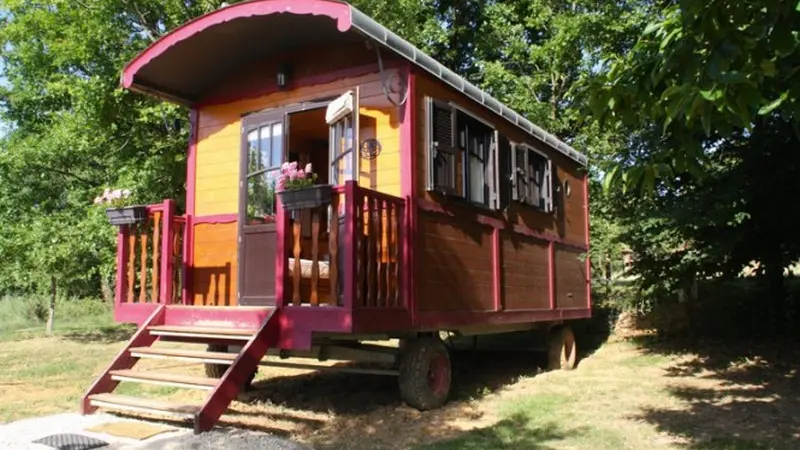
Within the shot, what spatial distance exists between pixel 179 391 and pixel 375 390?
6.93 ft

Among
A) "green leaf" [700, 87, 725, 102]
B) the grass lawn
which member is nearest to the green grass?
the grass lawn

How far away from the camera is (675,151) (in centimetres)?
338

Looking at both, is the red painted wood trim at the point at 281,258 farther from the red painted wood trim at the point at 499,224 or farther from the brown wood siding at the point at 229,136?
the red painted wood trim at the point at 499,224

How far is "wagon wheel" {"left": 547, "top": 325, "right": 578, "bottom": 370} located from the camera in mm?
8844

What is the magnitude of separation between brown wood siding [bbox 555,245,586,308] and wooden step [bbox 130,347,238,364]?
5201 mm

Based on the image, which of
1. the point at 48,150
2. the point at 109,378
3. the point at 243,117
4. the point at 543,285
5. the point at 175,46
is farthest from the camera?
the point at 48,150

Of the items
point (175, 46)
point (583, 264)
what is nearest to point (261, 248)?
point (175, 46)

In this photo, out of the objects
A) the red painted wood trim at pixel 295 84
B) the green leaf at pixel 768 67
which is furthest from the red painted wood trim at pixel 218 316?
the green leaf at pixel 768 67

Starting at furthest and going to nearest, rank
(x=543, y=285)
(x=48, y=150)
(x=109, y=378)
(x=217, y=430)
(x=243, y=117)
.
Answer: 1. (x=48, y=150)
2. (x=543, y=285)
3. (x=243, y=117)
4. (x=109, y=378)
5. (x=217, y=430)

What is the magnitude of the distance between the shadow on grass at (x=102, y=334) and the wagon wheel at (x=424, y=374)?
352 inches

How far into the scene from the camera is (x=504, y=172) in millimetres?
7254

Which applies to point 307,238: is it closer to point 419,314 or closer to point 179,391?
point 419,314

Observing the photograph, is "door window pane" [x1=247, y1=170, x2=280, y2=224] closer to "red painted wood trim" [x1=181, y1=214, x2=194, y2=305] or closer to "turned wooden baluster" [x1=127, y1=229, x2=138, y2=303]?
"red painted wood trim" [x1=181, y1=214, x2=194, y2=305]

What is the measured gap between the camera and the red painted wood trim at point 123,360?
507cm
